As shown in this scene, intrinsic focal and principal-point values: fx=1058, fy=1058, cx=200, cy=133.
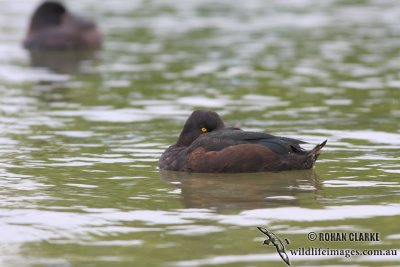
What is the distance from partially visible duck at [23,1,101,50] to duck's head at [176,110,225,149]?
1398 centimetres

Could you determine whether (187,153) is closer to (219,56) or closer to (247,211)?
(247,211)

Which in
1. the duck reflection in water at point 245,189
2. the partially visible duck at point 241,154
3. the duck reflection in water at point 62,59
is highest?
the duck reflection in water at point 62,59

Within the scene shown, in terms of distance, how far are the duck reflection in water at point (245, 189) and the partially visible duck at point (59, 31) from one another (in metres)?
14.7

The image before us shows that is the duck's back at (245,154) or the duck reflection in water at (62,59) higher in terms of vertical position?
the duck reflection in water at (62,59)

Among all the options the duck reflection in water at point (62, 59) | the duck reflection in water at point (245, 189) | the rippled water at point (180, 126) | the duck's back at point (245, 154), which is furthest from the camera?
the duck reflection in water at point (62, 59)

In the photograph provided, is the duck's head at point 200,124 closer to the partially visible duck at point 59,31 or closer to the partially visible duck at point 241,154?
the partially visible duck at point 241,154

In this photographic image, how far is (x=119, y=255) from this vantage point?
9.13 meters

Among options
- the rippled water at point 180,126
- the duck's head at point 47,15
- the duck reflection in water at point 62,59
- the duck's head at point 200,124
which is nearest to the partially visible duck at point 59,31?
the duck's head at point 47,15

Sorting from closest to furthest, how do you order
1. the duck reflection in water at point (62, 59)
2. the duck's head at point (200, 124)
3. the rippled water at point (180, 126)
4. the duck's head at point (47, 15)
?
1. the rippled water at point (180, 126)
2. the duck's head at point (200, 124)
3. the duck reflection in water at point (62, 59)
4. the duck's head at point (47, 15)

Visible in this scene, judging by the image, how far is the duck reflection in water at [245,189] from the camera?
11.2 m

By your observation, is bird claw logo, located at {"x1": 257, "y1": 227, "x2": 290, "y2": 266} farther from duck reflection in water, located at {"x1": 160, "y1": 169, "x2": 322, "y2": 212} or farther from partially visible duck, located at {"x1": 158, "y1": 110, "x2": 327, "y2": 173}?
partially visible duck, located at {"x1": 158, "y1": 110, "x2": 327, "y2": 173}

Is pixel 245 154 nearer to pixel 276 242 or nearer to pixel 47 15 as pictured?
pixel 276 242

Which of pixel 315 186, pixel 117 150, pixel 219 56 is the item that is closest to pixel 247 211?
pixel 315 186

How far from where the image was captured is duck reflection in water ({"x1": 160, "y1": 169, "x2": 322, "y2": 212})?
440 inches
